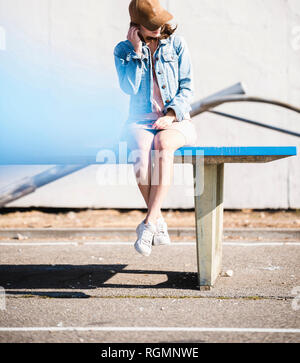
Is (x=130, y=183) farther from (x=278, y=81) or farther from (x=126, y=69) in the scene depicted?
(x=126, y=69)

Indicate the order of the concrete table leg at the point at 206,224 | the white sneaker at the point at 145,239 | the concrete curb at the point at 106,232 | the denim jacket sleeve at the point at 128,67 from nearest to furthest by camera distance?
the white sneaker at the point at 145,239, the concrete table leg at the point at 206,224, the denim jacket sleeve at the point at 128,67, the concrete curb at the point at 106,232

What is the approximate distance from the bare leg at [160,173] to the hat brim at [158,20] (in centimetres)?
72

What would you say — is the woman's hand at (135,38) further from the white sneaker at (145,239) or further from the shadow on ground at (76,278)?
the shadow on ground at (76,278)

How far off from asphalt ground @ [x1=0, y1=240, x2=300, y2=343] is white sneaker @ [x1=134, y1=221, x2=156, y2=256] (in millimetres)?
317

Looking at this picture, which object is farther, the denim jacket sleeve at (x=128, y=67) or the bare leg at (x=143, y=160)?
the denim jacket sleeve at (x=128, y=67)

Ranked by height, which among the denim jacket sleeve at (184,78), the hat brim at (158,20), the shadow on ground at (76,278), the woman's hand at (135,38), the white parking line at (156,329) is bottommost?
the shadow on ground at (76,278)

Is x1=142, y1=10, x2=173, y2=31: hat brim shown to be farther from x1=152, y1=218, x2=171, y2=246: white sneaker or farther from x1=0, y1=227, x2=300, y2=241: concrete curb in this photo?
x1=0, y1=227, x2=300, y2=241: concrete curb

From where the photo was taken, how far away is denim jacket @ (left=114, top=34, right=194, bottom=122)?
3486 millimetres

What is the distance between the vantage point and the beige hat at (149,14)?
3.26 m

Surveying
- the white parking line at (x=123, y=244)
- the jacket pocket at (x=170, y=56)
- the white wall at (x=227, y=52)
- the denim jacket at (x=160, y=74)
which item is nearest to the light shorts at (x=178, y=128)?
the denim jacket at (x=160, y=74)

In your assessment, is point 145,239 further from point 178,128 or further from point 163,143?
point 178,128

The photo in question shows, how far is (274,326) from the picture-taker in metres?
2.69

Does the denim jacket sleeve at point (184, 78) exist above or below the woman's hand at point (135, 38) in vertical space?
below

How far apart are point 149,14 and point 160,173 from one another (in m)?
0.99
